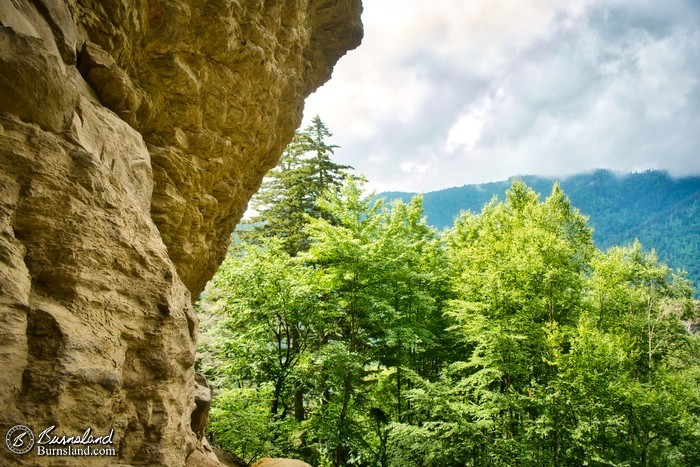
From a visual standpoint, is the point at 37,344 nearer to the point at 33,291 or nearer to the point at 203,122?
the point at 33,291

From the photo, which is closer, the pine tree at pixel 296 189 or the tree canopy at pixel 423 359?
the tree canopy at pixel 423 359

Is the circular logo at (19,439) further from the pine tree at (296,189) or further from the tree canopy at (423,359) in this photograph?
the pine tree at (296,189)

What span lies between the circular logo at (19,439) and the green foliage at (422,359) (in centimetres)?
965

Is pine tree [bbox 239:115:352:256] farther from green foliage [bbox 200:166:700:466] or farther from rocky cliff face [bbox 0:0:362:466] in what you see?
rocky cliff face [bbox 0:0:362:466]

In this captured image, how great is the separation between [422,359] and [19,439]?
52.4 ft

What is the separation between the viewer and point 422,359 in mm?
17000

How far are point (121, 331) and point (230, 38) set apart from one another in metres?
6.23

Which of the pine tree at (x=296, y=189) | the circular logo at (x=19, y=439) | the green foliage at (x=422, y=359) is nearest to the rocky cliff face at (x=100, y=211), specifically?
the circular logo at (x=19, y=439)

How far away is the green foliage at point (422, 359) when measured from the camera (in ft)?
40.3

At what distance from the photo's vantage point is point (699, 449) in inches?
584

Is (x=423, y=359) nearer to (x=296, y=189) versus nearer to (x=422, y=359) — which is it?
(x=422, y=359)

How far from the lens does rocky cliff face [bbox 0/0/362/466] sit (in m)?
3.18

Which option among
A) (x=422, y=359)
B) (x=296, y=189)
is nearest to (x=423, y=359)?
(x=422, y=359)

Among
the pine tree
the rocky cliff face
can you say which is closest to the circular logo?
the rocky cliff face
